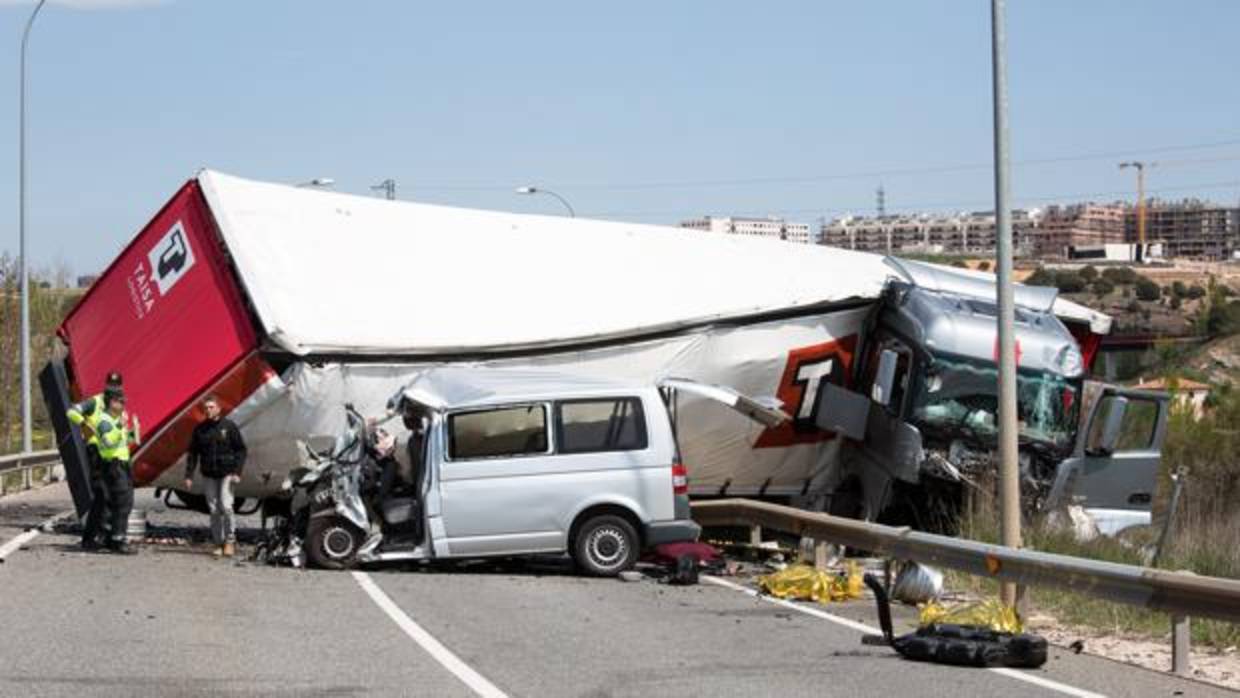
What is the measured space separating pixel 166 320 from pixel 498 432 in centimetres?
432

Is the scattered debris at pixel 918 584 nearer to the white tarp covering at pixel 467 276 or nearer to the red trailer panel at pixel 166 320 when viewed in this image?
the white tarp covering at pixel 467 276

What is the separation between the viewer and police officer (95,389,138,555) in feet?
51.8

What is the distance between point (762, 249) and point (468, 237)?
369 cm

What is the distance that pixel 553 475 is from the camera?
14.9 metres

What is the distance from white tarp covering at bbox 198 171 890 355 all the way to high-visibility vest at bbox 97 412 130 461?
1.74 m

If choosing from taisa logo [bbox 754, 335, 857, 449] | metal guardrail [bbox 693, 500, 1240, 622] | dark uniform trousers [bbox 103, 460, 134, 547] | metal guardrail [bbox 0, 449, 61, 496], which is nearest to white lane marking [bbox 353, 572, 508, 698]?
dark uniform trousers [bbox 103, 460, 134, 547]

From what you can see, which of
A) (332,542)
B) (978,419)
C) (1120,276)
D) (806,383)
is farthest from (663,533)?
(1120,276)

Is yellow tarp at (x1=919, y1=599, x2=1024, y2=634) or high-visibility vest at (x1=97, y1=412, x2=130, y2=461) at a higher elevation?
high-visibility vest at (x1=97, y1=412, x2=130, y2=461)

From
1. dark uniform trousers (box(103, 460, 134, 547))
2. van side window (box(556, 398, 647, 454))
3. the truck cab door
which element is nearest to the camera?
van side window (box(556, 398, 647, 454))

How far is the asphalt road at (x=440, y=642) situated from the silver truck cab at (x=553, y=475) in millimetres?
373

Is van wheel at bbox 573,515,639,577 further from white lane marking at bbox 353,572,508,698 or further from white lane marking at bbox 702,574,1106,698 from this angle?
white lane marking at bbox 353,572,508,698

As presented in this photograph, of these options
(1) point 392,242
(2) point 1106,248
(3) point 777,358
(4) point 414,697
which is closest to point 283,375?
(1) point 392,242

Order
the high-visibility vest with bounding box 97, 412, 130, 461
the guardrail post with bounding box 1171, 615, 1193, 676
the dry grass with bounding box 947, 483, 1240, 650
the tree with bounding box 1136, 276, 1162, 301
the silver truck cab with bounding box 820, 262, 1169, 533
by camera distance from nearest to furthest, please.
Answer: the guardrail post with bounding box 1171, 615, 1193, 676
the dry grass with bounding box 947, 483, 1240, 650
the high-visibility vest with bounding box 97, 412, 130, 461
the silver truck cab with bounding box 820, 262, 1169, 533
the tree with bounding box 1136, 276, 1162, 301

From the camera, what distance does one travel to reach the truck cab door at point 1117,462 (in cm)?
1712
